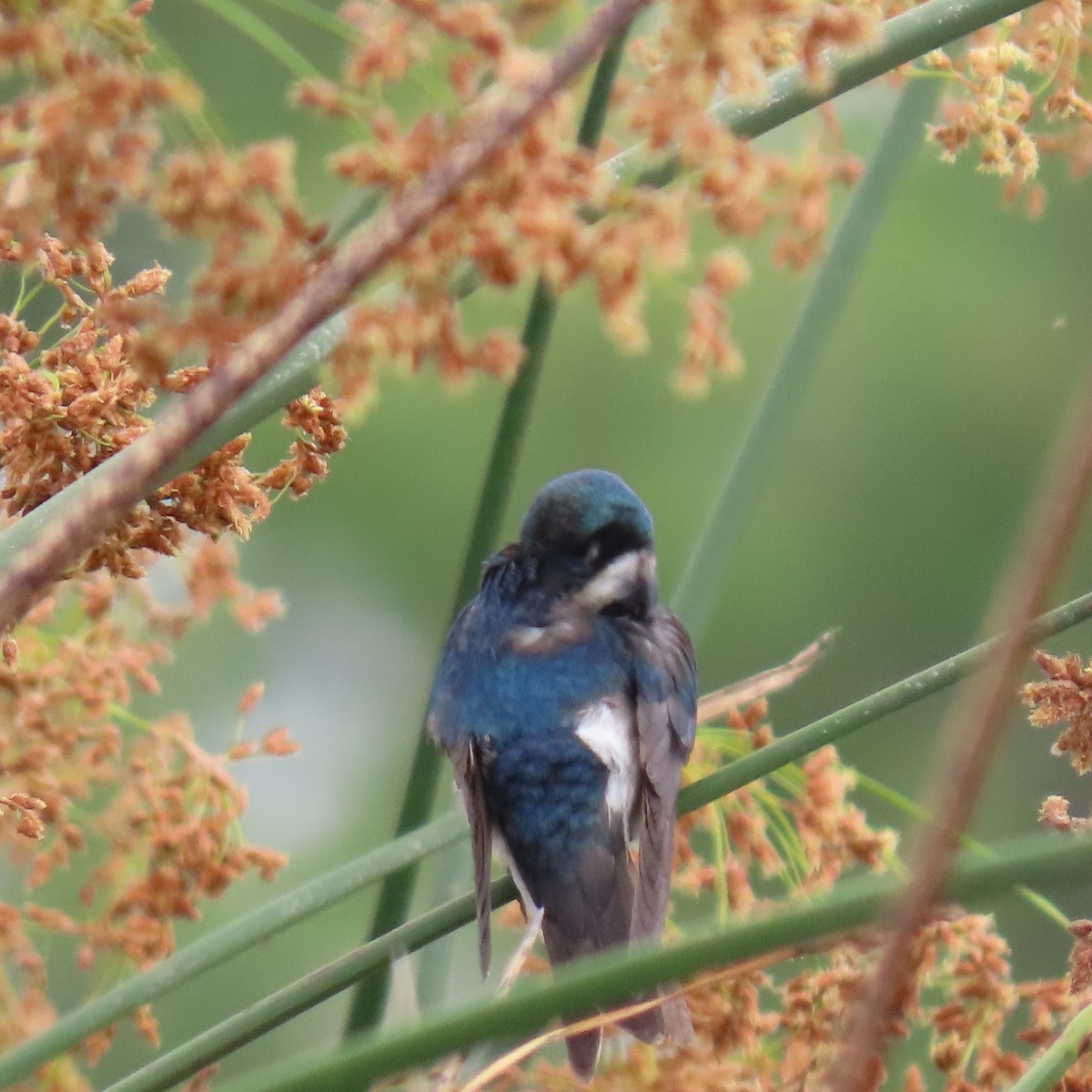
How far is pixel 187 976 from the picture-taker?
106 cm

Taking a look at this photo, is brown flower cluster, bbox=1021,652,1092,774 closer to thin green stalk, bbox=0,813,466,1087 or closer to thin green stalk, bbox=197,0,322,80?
thin green stalk, bbox=0,813,466,1087

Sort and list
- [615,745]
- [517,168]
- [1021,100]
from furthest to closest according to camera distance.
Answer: [615,745] < [1021,100] < [517,168]

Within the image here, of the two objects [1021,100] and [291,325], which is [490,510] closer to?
[1021,100]

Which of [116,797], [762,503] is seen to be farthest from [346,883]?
[762,503]

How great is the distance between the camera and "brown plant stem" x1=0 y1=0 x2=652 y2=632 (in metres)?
0.61

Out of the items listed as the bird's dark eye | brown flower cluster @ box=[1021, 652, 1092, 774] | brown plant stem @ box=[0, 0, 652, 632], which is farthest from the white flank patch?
brown plant stem @ box=[0, 0, 652, 632]

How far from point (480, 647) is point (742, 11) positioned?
1450 mm

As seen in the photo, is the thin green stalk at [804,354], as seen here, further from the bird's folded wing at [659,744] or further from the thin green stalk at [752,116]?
the thin green stalk at [752,116]

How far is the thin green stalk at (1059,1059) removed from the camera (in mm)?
946

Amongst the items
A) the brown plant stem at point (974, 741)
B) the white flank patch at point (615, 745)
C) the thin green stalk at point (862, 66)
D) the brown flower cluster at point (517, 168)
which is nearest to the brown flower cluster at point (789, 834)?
the white flank patch at point (615, 745)

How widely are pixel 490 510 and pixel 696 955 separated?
2.56 feet

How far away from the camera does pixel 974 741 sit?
0.42 metres

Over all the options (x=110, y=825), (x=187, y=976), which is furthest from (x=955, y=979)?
(x=110, y=825)

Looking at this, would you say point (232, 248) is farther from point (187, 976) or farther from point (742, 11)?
point (187, 976)
